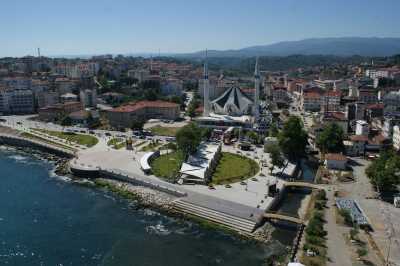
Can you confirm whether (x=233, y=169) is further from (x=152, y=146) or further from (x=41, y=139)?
(x=41, y=139)

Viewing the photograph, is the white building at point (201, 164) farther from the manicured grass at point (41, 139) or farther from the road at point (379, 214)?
the manicured grass at point (41, 139)

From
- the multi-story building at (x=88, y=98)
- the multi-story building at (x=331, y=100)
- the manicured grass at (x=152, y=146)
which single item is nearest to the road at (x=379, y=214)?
the manicured grass at (x=152, y=146)

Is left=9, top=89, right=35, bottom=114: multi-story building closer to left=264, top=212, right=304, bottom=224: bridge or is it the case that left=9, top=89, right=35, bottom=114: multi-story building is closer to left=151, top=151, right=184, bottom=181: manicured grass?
left=151, top=151, right=184, bottom=181: manicured grass

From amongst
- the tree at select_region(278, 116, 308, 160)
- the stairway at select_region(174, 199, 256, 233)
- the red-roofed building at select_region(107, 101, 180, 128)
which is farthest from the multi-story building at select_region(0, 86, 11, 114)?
the stairway at select_region(174, 199, 256, 233)

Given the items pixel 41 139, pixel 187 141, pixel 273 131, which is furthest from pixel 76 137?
pixel 273 131

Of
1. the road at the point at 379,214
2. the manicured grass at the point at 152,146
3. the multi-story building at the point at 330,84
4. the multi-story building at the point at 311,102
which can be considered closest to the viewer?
→ the road at the point at 379,214

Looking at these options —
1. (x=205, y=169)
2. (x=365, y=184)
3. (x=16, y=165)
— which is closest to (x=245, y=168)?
(x=205, y=169)

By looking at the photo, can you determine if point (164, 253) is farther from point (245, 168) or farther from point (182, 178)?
point (245, 168)
